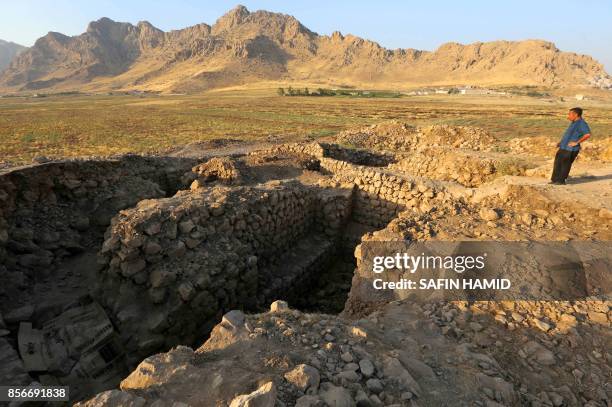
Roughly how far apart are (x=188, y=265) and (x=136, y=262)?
3.35 ft

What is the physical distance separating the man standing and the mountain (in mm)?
125695

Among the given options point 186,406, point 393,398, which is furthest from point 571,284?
point 186,406

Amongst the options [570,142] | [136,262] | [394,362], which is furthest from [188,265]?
[570,142]

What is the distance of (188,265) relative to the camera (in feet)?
23.6

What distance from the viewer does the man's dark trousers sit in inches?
335

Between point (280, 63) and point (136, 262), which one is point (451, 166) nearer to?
point (136, 262)

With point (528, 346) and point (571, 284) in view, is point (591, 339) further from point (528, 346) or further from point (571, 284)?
point (571, 284)

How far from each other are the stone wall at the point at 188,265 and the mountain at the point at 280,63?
123m

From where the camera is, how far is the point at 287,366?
3447 mm

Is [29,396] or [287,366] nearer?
[287,366]

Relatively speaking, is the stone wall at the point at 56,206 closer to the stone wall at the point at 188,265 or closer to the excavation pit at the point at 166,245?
the excavation pit at the point at 166,245

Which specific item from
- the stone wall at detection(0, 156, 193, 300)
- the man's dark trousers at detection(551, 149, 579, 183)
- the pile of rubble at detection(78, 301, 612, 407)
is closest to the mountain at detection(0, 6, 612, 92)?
the stone wall at detection(0, 156, 193, 300)

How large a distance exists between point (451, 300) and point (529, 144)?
12952mm

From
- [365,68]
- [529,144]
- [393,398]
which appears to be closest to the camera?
[393,398]
